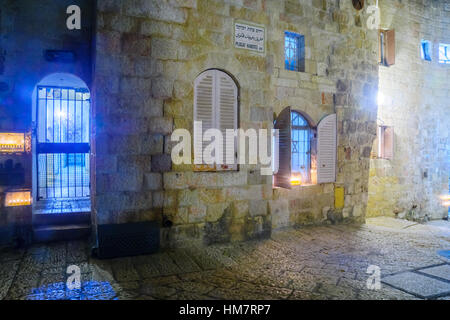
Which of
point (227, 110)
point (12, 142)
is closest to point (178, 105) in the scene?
point (227, 110)

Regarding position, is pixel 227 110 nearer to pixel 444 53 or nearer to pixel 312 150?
pixel 312 150

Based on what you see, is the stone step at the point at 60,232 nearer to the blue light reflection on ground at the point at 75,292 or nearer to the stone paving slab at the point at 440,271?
the blue light reflection on ground at the point at 75,292

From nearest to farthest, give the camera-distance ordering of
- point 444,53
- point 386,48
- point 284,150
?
1. point 284,150
2. point 386,48
3. point 444,53

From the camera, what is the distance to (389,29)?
8.71 m

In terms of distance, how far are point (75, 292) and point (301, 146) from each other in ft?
16.1

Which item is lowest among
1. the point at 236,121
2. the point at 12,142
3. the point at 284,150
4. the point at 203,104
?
the point at 284,150

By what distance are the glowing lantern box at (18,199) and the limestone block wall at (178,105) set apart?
158cm

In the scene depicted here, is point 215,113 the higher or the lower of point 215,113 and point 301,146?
the higher

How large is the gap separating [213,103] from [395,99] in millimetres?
6471

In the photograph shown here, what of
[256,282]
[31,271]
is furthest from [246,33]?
[31,271]

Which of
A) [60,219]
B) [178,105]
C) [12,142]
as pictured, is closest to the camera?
[178,105]

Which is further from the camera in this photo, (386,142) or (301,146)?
(386,142)

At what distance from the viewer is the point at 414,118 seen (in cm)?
947

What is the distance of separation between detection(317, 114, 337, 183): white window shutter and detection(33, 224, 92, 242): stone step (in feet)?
15.0
